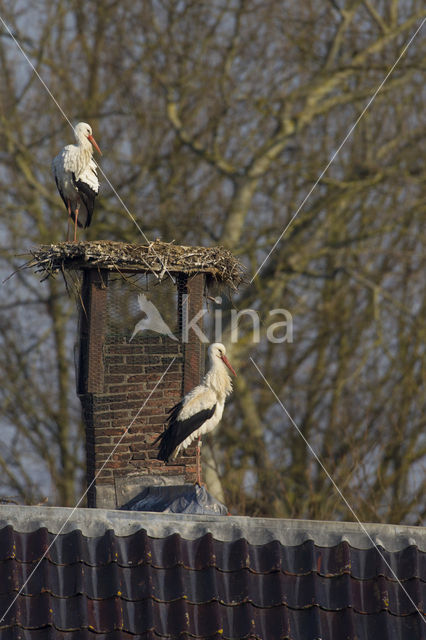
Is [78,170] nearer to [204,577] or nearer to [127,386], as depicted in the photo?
[127,386]

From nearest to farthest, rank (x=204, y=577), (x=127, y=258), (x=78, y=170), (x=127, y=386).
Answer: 1. (x=204, y=577)
2. (x=127, y=258)
3. (x=127, y=386)
4. (x=78, y=170)

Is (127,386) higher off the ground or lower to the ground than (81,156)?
lower

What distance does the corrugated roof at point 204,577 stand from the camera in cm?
388

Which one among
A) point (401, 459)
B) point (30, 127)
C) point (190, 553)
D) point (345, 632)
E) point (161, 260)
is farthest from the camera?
point (30, 127)

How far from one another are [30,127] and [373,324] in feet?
22.2

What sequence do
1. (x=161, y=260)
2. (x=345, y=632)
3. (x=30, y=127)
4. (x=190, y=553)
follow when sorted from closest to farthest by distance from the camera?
1. (x=345, y=632)
2. (x=190, y=553)
3. (x=161, y=260)
4. (x=30, y=127)

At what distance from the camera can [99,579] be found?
4.04 meters

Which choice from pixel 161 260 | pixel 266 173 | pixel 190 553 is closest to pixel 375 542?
pixel 190 553

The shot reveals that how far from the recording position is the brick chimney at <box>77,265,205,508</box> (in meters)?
7.95

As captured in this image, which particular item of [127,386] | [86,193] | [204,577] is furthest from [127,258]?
[204,577]

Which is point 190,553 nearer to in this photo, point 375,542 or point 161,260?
point 375,542

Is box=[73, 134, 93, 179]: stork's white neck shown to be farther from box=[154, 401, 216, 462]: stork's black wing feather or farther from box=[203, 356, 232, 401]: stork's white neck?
box=[154, 401, 216, 462]: stork's black wing feather

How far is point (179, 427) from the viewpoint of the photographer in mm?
7039

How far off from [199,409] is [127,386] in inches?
49.5
